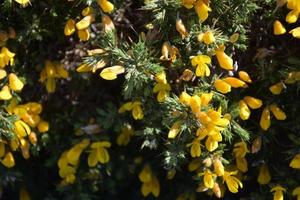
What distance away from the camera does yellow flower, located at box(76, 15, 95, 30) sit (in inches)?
86.4

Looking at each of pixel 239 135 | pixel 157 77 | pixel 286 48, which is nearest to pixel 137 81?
pixel 157 77

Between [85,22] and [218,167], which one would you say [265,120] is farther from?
[85,22]

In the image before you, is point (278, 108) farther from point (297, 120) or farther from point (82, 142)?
point (82, 142)

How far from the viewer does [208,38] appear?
206cm

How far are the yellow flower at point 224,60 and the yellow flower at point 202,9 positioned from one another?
138mm

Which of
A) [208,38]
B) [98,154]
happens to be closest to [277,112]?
[208,38]

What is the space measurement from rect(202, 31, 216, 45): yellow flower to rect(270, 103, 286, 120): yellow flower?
37 cm

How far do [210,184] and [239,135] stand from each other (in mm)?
203

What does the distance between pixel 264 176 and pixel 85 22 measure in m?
0.90

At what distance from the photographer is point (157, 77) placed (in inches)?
84.1

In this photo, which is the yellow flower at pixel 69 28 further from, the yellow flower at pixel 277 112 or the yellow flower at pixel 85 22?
the yellow flower at pixel 277 112

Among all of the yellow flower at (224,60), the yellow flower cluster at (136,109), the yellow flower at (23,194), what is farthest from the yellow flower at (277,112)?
the yellow flower at (23,194)

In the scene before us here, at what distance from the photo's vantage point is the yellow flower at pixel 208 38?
206cm

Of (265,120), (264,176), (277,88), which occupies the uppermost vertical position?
(277,88)
